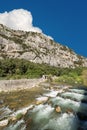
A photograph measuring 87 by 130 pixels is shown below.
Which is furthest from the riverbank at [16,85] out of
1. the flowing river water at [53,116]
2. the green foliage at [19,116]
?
the green foliage at [19,116]

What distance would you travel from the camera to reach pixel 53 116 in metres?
38.5

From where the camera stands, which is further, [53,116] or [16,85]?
[16,85]

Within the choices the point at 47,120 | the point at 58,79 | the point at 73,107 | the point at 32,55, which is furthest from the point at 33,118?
the point at 32,55

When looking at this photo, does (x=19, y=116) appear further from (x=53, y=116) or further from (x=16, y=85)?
(x=16, y=85)

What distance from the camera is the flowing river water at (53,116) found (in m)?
34.8

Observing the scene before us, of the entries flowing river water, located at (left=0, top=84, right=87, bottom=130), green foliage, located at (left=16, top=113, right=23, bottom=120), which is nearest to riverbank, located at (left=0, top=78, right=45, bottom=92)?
flowing river water, located at (left=0, top=84, right=87, bottom=130)

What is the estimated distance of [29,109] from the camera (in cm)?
4272

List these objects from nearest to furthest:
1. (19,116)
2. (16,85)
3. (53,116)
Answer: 1. (53,116)
2. (19,116)
3. (16,85)

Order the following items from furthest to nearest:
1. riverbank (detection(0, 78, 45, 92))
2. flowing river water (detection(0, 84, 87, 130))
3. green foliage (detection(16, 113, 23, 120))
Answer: riverbank (detection(0, 78, 45, 92))
green foliage (detection(16, 113, 23, 120))
flowing river water (detection(0, 84, 87, 130))

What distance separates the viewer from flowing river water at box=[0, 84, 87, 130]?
114 ft

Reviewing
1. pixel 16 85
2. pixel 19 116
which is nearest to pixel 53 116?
pixel 19 116

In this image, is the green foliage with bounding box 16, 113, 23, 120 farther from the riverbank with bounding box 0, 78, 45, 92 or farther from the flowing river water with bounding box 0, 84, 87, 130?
the riverbank with bounding box 0, 78, 45, 92

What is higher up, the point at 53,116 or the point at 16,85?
the point at 16,85

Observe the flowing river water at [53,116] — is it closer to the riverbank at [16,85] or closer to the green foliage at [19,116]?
the green foliage at [19,116]
